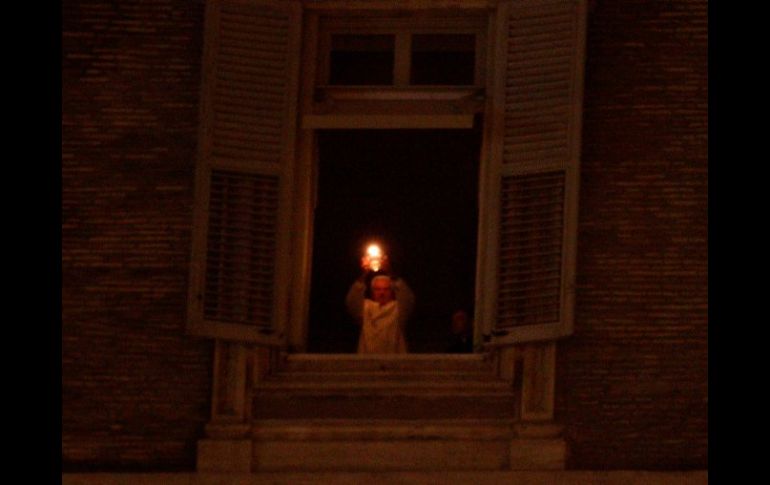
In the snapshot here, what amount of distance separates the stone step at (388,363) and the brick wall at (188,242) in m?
0.56

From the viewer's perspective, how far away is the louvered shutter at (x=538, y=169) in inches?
522

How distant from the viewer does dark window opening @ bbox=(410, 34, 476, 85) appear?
1411 cm

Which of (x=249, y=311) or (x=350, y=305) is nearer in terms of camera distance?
(x=249, y=311)

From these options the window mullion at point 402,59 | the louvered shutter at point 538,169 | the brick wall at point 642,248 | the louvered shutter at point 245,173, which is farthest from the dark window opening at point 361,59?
the brick wall at point 642,248

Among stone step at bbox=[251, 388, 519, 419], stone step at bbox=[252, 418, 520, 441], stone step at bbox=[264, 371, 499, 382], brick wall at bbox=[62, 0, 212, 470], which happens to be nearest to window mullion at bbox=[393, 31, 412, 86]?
brick wall at bbox=[62, 0, 212, 470]

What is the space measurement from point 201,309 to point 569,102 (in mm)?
2770

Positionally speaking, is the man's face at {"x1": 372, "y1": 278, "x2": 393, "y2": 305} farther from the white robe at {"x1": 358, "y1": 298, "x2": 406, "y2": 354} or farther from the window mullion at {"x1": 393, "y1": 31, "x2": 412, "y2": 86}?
the window mullion at {"x1": 393, "y1": 31, "x2": 412, "y2": 86}

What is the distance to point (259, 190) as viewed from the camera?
531 inches

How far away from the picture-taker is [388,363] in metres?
13.5

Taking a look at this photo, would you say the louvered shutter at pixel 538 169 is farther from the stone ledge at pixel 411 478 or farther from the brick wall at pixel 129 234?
the brick wall at pixel 129 234

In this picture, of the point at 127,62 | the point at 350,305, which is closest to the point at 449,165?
the point at 350,305

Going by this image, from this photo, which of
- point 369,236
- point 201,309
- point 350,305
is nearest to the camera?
point 201,309

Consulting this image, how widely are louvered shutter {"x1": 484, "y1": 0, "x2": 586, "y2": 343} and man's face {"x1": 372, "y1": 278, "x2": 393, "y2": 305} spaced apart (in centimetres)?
111

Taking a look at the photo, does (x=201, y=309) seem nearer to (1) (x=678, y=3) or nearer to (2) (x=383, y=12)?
(2) (x=383, y=12)
